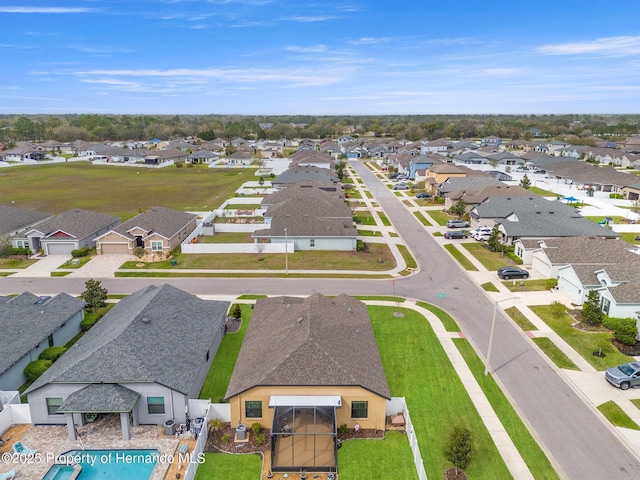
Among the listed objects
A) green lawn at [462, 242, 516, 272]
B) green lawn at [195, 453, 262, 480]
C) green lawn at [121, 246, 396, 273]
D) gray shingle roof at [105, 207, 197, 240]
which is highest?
gray shingle roof at [105, 207, 197, 240]

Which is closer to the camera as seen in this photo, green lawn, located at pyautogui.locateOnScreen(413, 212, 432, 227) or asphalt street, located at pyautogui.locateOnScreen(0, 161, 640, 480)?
asphalt street, located at pyautogui.locateOnScreen(0, 161, 640, 480)

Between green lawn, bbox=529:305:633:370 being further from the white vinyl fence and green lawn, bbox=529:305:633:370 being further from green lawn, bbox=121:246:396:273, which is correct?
green lawn, bbox=121:246:396:273

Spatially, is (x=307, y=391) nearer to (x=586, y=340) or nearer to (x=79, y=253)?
(x=586, y=340)

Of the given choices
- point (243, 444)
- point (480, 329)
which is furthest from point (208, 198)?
point (243, 444)

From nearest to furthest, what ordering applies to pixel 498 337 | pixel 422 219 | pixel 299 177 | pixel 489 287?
pixel 498 337, pixel 489 287, pixel 422 219, pixel 299 177

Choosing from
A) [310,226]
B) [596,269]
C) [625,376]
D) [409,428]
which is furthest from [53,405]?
[596,269]

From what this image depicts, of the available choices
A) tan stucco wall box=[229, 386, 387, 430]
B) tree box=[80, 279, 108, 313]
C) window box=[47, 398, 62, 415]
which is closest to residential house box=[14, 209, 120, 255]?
tree box=[80, 279, 108, 313]

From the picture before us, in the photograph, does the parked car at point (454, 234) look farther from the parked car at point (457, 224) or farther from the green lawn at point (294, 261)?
the green lawn at point (294, 261)
